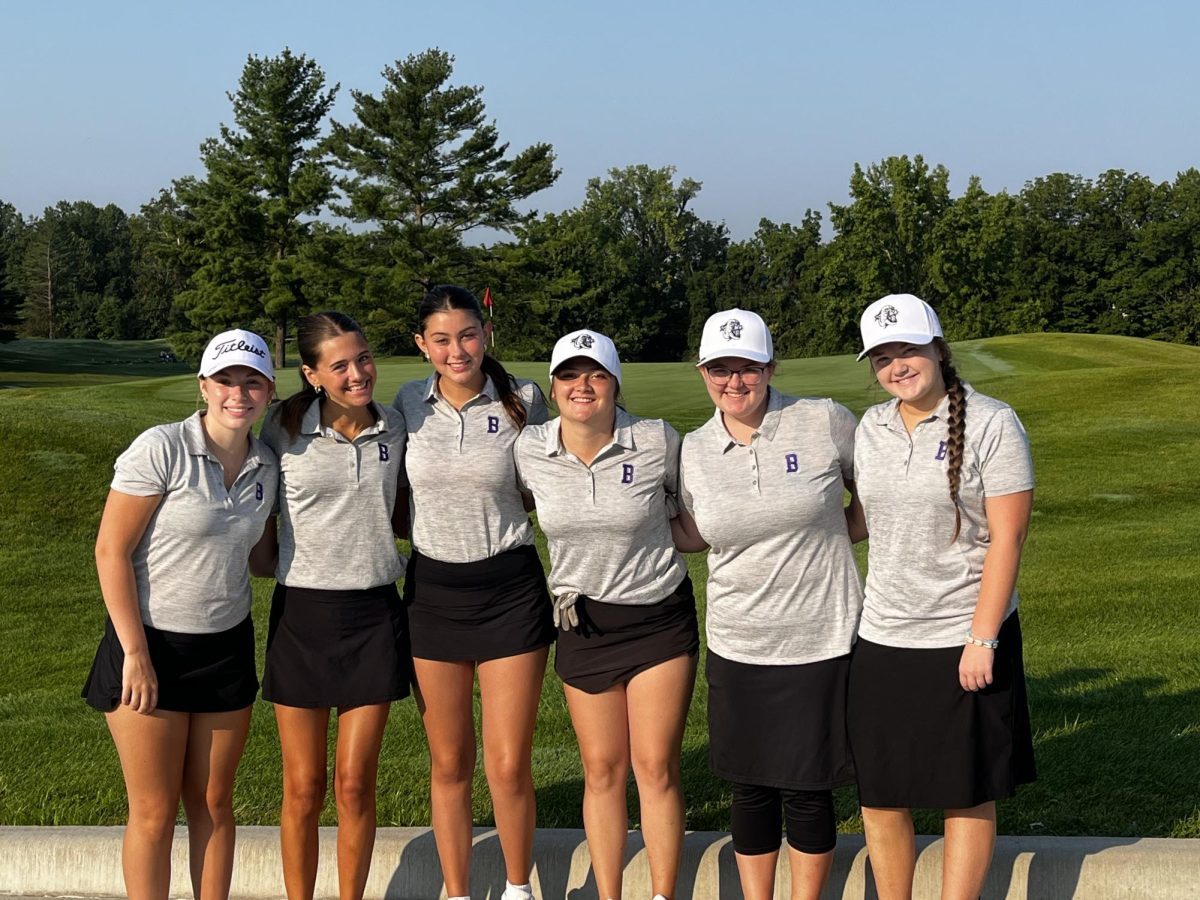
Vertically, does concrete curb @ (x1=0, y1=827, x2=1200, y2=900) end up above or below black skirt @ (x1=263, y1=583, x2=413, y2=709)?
below

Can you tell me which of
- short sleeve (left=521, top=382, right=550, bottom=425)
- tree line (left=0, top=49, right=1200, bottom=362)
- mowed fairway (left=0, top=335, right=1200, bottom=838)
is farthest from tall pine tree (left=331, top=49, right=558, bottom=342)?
short sleeve (left=521, top=382, right=550, bottom=425)

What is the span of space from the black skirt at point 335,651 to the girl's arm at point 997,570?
1.92 metres

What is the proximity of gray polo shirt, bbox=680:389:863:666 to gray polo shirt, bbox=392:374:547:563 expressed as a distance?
686 millimetres

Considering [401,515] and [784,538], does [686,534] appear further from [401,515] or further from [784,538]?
[401,515]

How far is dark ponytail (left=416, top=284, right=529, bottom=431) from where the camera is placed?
14.4 ft

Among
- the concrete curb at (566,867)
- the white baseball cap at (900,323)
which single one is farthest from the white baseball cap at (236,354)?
the white baseball cap at (900,323)

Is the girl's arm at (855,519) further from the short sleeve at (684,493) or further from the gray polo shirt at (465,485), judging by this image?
the gray polo shirt at (465,485)

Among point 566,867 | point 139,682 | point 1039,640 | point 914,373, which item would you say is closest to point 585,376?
point 914,373

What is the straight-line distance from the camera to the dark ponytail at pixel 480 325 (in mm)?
4383

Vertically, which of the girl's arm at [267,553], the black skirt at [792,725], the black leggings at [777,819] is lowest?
the black leggings at [777,819]

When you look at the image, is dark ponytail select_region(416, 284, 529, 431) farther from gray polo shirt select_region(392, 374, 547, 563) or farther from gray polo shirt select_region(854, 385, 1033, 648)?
gray polo shirt select_region(854, 385, 1033, 648)

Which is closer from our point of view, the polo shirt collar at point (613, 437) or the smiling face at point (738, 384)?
the smiling face at point (738, 384)

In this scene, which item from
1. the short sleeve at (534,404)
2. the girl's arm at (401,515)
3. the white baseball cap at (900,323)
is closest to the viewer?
the white baseball cap at (900,323)

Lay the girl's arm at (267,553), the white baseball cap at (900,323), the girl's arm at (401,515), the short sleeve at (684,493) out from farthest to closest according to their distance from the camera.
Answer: the girl's arm at (401,515)
the girl's arm at (267,553)
the short sleeve at (684,493)
the white baseball cap at (900,323)
